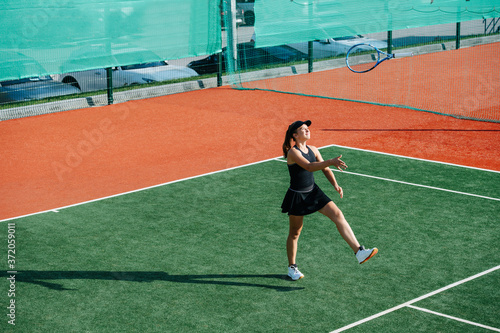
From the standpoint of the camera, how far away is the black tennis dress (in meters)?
7.61

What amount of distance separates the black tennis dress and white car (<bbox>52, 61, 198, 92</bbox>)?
13871 mm

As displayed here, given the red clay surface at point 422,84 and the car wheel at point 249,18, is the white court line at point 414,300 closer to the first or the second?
the red clay surface at point 422,84

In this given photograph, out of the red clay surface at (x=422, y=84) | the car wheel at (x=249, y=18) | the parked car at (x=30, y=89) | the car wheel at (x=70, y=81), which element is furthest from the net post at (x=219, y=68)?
the parked car at (x=30, y=89)

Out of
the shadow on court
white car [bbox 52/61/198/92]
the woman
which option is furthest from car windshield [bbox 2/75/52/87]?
the woman

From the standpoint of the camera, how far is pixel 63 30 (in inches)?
713

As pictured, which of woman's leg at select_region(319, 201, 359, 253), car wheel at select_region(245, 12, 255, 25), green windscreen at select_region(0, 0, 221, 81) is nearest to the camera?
woman's leg at select_region(319, 201, 359, 253)

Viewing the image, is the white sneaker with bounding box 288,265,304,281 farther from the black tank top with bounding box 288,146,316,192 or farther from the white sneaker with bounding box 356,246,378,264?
the black tank top with bounding box 288,146,316,192

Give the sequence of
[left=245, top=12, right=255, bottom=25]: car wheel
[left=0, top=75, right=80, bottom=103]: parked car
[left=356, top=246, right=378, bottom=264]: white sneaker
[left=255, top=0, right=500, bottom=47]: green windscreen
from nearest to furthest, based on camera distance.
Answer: [left=356, top=246, right=378, bottom=264]: white sneaker
[left=0, top=75, right=80, bottom=103]: parked car
[left=245, top=12, right=255, bottom=25]: car wheel
[left=255, top=0, right=500, bottom=47]: green windscreen

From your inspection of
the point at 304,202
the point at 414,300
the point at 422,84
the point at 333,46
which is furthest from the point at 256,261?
the point at 333,46

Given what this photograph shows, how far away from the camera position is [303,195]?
25.1 ft

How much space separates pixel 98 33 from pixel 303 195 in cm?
1298

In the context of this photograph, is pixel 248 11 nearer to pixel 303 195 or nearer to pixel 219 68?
pixel 219 68

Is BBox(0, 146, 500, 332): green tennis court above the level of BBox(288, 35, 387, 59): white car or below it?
below

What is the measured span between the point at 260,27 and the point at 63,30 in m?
6.26
